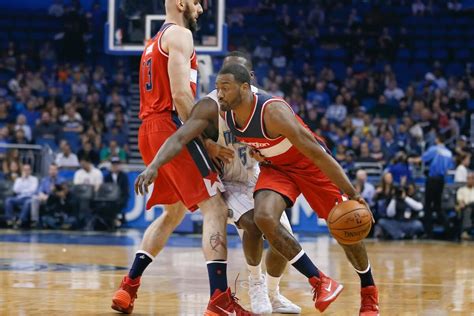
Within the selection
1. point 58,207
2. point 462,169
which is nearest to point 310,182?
point 462,169

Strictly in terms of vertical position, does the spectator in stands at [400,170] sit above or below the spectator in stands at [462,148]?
below

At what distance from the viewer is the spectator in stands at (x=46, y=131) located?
64.4 feet

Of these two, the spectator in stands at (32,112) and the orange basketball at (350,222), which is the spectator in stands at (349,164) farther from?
the orange basketball at (350,222)

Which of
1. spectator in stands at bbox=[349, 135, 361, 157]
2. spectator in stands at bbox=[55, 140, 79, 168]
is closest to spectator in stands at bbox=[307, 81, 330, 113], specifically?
spectator in stands at bbox=[349, 135, 361, 157]

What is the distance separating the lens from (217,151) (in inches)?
232

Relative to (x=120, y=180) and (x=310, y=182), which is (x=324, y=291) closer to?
(x=310, y=182)

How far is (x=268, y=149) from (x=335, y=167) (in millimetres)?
485

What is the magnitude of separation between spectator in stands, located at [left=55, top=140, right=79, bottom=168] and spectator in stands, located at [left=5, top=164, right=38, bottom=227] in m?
1.02

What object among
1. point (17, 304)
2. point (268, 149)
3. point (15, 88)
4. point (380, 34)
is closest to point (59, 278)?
point (17, 304)

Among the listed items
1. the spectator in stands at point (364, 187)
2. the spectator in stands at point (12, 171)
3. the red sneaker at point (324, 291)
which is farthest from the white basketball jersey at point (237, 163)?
the spectator in stands at point (12, 171)

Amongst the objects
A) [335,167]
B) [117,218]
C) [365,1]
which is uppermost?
[365,1]

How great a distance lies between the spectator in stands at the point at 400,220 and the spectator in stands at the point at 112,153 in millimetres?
5654

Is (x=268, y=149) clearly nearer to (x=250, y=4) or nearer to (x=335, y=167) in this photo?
(x=335, y=167)

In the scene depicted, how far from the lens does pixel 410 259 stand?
36.1 feet
